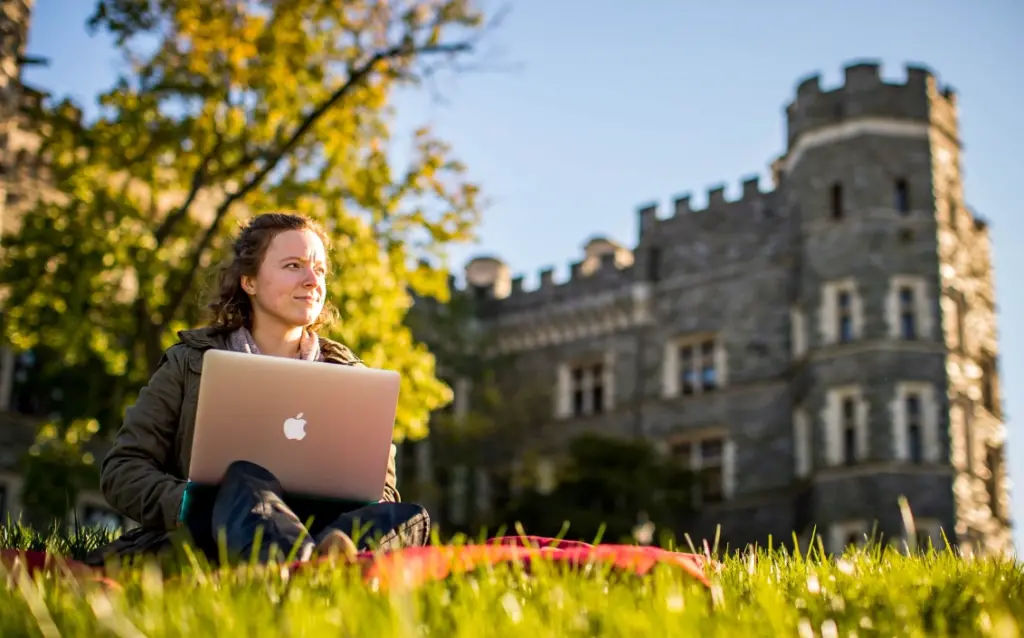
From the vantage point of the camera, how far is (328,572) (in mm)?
3078

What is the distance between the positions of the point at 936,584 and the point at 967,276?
2115cm

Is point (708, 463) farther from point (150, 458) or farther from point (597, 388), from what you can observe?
point (150, 458)

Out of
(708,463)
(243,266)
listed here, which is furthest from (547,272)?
(243,266)

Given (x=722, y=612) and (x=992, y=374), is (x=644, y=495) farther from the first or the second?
(x=722, y=612)

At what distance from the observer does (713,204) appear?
25406 mm

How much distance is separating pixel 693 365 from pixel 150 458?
69.7 ft

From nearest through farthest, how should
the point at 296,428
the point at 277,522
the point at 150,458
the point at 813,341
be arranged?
the point at 277,522, the point at 296,428, the point at 150,458, the point at 813,341

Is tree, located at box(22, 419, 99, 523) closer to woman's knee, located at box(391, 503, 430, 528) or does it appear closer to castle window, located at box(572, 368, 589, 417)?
castle window, located at box(572, 368, 589, 417)

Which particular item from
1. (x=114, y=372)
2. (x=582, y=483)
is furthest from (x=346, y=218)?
(x=582, y=483)

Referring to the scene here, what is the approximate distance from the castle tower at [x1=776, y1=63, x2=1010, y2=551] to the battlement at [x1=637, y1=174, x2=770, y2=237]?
25.1 inches

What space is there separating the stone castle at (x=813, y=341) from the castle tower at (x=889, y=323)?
0.11 ft

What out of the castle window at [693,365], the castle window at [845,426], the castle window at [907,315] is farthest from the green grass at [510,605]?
the castle window at [693,365]

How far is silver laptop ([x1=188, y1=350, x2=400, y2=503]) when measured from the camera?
3.79 meters

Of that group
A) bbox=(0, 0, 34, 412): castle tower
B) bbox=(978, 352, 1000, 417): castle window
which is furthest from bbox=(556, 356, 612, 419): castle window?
bbox=(0, 0, 34, 412): castle tower
